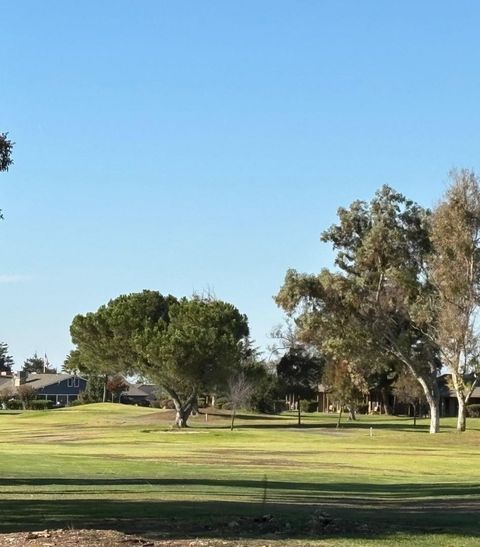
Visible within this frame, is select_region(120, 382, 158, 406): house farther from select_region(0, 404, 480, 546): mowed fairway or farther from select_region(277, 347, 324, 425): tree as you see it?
select_region(0, 404, 480, 546): mowed fairway

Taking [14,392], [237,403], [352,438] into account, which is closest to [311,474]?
[352,438]

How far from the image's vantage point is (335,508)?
67.5 feet

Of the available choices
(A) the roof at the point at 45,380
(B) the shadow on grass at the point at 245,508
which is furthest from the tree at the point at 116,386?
(B) the shadow on grass at the point at 245,508

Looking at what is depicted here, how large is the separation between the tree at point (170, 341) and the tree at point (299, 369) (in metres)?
16.3

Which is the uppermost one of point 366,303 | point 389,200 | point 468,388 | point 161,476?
point 389,200

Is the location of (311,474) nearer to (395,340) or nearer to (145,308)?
(395,340)

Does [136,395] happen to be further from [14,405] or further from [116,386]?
[14,405]

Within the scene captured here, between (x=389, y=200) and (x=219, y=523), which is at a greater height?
(x=389, y=200)

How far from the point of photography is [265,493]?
20.8 m

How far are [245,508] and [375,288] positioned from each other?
5981 centimetres

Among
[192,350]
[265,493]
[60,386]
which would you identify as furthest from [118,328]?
[60,386]

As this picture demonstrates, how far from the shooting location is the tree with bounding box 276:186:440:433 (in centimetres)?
7756

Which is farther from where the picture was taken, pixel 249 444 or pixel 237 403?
pixel 237 403

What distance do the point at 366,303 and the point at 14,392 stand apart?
93.2m
